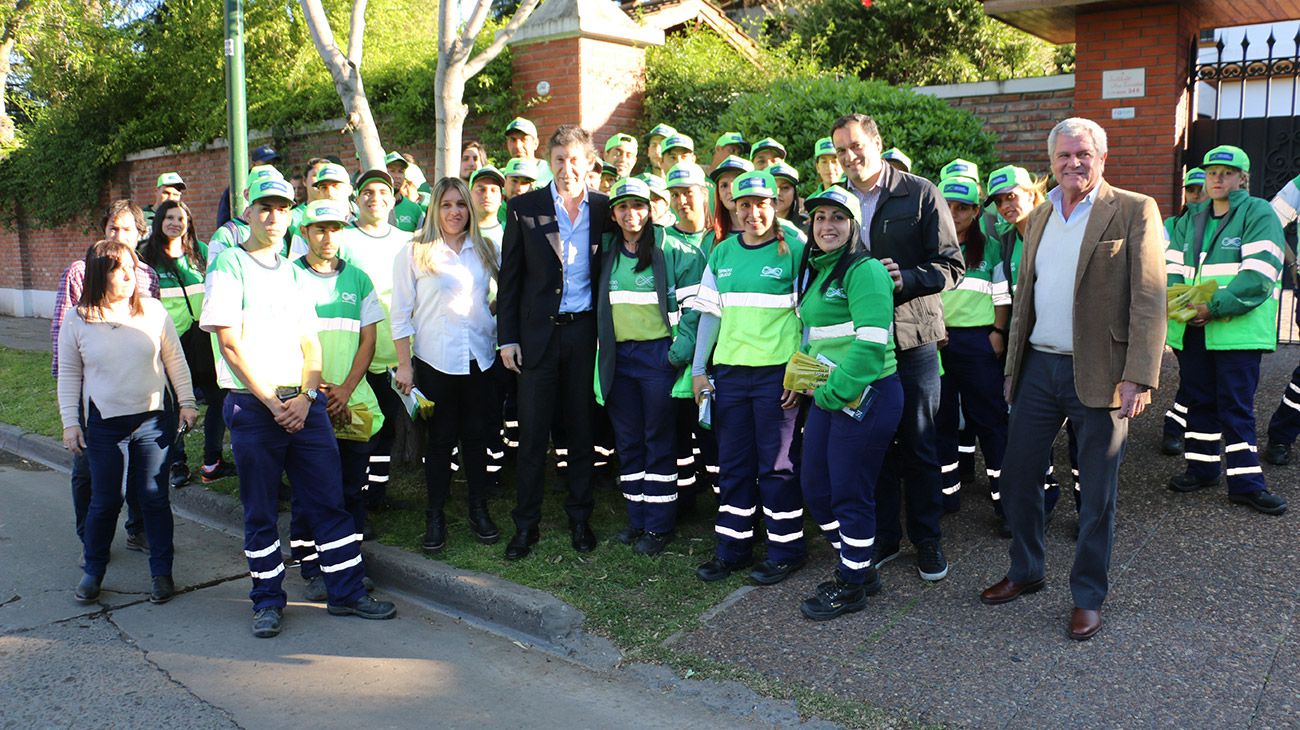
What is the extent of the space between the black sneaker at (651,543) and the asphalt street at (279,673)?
1.02 m

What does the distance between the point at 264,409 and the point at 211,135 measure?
11.9 m

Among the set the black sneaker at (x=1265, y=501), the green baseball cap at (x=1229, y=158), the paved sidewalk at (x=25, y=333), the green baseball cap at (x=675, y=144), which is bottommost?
the black sneaker at (x=1265, y=501)

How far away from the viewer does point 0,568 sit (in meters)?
6.00

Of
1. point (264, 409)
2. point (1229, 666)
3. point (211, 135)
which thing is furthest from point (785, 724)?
point (211, 135)

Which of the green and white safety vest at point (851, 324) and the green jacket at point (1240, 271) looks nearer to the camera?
the green and white safety vest at point (851, 324)

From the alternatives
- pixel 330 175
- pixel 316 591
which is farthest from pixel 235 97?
Answer: pixel 316 591

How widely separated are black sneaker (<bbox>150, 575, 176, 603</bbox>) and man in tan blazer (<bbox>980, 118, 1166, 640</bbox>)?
4110 millimetres

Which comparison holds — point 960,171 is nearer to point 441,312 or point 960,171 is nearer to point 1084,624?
point 1084,624

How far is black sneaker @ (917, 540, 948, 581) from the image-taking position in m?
5.04

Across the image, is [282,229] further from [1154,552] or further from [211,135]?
[211,135]

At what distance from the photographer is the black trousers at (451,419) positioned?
5812 mm

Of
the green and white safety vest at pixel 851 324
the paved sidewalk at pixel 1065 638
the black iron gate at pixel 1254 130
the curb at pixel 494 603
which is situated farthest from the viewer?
the black iron gate at pixel 1254 130

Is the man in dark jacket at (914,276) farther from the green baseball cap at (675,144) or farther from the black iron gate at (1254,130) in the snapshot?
the black iron gate at (1254,130)

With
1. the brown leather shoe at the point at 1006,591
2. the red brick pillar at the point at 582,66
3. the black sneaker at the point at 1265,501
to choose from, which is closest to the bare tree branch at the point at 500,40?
the red brick pillar at the point at 582,66
